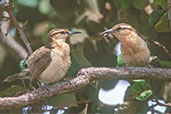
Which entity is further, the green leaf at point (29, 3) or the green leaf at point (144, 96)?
the green leaf at point (29, 3)

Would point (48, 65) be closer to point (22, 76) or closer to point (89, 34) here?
point (22, 76)

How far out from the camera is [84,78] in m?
3.27

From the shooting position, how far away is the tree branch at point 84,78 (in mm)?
3015

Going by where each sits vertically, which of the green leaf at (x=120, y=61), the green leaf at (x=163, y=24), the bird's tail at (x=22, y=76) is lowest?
the green leaf at (x=120, y=61)

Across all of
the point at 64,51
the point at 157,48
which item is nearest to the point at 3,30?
the point at 64,51

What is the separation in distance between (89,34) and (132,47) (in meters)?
1.03

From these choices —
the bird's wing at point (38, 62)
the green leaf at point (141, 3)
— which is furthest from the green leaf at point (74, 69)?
the green leaf at point (141, 3)

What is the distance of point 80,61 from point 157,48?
2.79ft

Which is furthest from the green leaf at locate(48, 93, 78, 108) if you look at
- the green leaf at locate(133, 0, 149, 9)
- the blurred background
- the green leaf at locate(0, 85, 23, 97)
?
the green leaf at locate(133, 0, 149, 9)

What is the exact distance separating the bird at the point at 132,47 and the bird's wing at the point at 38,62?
656 mm

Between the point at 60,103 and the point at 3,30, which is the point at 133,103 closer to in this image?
the point at 60,103

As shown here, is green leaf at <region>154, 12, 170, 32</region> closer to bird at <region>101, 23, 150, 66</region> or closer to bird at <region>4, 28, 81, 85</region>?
bird at <region>101, 23, 150, 66</region>

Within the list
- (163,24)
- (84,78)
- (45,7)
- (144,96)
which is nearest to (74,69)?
(84,78)

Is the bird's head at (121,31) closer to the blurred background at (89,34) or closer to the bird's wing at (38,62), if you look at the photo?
the blurred background at (89,34)
